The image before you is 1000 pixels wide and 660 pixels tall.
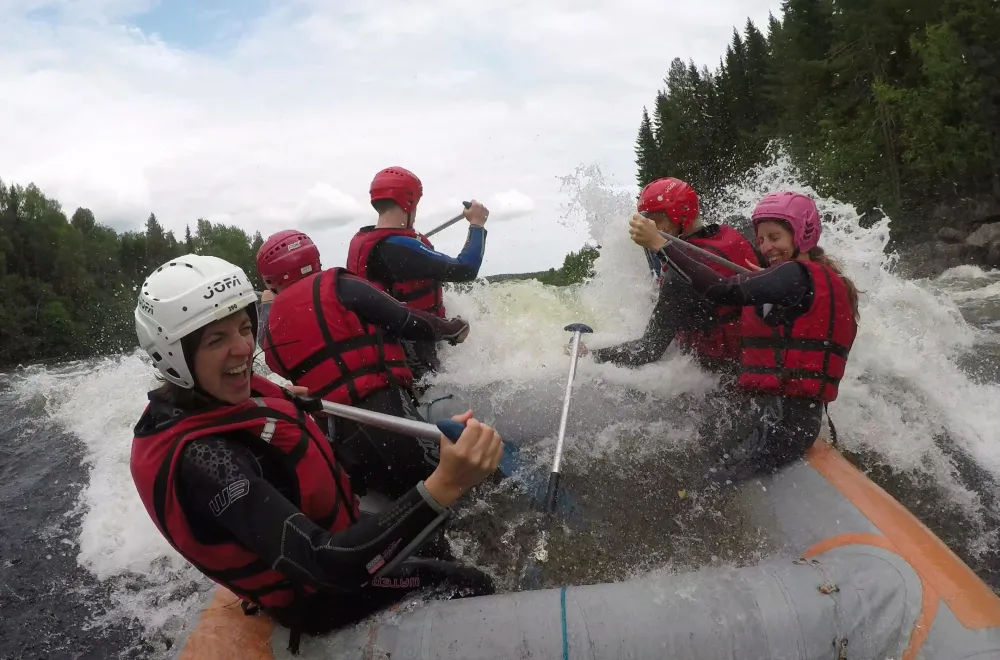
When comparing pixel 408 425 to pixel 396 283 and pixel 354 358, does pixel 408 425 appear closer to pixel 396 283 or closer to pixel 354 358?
pixel 354 358

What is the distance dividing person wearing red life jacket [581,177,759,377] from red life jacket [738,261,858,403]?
2.00 feet

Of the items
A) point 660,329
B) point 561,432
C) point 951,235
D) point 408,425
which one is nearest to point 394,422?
point 408,425

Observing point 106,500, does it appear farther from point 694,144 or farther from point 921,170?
point 694,144

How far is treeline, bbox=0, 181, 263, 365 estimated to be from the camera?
46.4 metres

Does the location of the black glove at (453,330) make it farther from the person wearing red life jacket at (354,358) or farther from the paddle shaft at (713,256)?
the paddle shaft at (713,256)

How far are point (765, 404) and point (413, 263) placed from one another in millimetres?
2496

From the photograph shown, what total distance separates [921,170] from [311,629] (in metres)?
36.6

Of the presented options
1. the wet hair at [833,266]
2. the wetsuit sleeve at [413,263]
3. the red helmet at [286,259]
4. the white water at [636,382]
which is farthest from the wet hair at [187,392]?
the wet hair at [833,266]

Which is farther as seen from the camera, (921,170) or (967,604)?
(921,170)

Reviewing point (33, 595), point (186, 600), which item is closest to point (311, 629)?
point (186, 600)

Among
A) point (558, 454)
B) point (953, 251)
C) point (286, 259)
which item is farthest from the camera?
point (953, 251)

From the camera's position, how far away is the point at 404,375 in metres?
3.70

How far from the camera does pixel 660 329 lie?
4.38m

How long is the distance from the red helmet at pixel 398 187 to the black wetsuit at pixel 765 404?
206 cm
